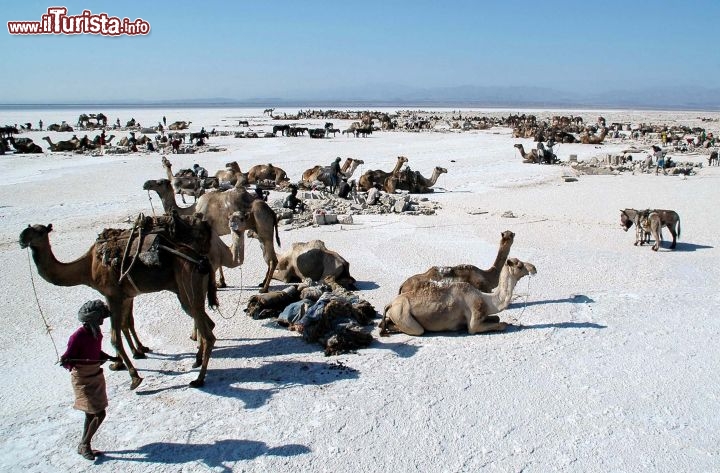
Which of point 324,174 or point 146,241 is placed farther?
point 324,174

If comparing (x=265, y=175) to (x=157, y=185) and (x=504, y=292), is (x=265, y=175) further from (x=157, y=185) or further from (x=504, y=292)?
(x=504, y=292)

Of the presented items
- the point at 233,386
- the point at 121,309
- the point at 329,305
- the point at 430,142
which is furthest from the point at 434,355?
the point at 430,142

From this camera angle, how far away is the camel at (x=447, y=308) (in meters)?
8.30

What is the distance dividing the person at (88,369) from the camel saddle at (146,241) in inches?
53.2

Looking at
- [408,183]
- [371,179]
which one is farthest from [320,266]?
[371,179]

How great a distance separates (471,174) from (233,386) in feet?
67.9

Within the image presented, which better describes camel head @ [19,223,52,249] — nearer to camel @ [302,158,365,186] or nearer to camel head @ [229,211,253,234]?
camel head @ [229,211,253,234]

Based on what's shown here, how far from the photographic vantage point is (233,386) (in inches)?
278

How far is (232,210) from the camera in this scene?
11648 mm

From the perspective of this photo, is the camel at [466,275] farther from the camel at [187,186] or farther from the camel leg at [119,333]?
the camel at [187,186]

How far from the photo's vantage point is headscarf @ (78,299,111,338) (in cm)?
561

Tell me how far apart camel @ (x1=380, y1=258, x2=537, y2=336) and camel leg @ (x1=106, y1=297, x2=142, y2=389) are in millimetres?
3437

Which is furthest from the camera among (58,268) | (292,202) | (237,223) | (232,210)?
(292,202)

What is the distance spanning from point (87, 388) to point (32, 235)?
2135 millimetres
